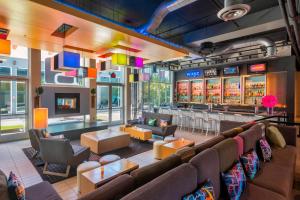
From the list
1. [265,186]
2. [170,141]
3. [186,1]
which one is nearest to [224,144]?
[265,186]

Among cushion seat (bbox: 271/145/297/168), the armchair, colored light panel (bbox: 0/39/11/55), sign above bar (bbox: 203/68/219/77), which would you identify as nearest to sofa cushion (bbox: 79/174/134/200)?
the armchair

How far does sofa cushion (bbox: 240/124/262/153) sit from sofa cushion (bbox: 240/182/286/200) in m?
0.82

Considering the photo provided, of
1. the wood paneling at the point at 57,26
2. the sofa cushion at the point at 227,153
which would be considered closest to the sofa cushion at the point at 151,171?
the sofa cushion at the point at 227,153

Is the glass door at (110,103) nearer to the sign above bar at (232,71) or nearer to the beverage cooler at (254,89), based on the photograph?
the sign above bar at (232,71)

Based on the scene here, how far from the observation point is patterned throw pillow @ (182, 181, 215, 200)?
1.54 metres

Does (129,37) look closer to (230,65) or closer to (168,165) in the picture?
(168,165)

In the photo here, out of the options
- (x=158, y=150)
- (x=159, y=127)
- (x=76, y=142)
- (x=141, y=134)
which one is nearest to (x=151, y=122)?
(x=159, y=127)

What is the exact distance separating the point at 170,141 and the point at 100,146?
1.97m

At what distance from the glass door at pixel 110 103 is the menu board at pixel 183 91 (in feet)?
13.0

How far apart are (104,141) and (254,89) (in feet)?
25.5

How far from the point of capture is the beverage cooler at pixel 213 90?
9922mm

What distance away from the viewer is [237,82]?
9312 millimetres

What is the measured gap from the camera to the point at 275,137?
4.02m

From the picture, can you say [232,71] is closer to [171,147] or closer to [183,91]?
[183,91]
